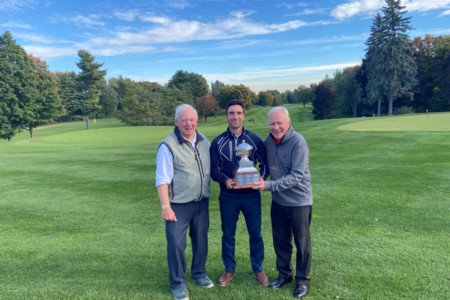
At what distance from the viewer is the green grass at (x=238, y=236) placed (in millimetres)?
4074

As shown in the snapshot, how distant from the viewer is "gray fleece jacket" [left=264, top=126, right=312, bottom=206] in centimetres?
386

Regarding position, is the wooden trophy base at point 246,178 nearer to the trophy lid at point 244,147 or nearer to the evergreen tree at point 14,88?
the trophy lid at point 244,147

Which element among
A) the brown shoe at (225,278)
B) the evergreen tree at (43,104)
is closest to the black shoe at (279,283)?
the brown shoe at (225,278)

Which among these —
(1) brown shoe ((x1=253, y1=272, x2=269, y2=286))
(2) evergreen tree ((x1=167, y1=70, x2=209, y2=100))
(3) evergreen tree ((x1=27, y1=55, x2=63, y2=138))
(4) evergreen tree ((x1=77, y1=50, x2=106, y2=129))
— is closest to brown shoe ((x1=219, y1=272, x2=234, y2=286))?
(1) brown shoe ((x1=253, y1=272, x2=269, y2=286))

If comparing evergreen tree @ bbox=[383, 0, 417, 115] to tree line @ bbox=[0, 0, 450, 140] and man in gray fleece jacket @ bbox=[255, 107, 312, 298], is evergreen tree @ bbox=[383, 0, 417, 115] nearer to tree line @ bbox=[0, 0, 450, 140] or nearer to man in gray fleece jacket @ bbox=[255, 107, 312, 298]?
tree line @ bbox=[0, 0, 450, 140]

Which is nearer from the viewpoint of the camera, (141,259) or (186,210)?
(186,210)

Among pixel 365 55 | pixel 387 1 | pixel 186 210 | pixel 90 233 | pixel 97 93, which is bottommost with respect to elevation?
pixel 90 233

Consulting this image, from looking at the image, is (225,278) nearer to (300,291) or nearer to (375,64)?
(300,291)

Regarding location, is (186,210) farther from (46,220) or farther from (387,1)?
(387,1)

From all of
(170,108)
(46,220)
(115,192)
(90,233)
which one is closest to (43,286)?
(90,233)

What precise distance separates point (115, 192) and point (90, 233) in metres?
3.05

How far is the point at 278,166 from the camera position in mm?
4047

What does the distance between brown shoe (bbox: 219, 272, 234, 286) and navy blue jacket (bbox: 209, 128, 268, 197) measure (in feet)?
3.40

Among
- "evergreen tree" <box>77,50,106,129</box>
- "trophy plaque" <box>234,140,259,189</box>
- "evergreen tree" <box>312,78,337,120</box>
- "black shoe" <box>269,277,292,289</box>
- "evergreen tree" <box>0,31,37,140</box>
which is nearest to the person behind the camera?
"trophy plaque" <box>234,140,259,189</box>
